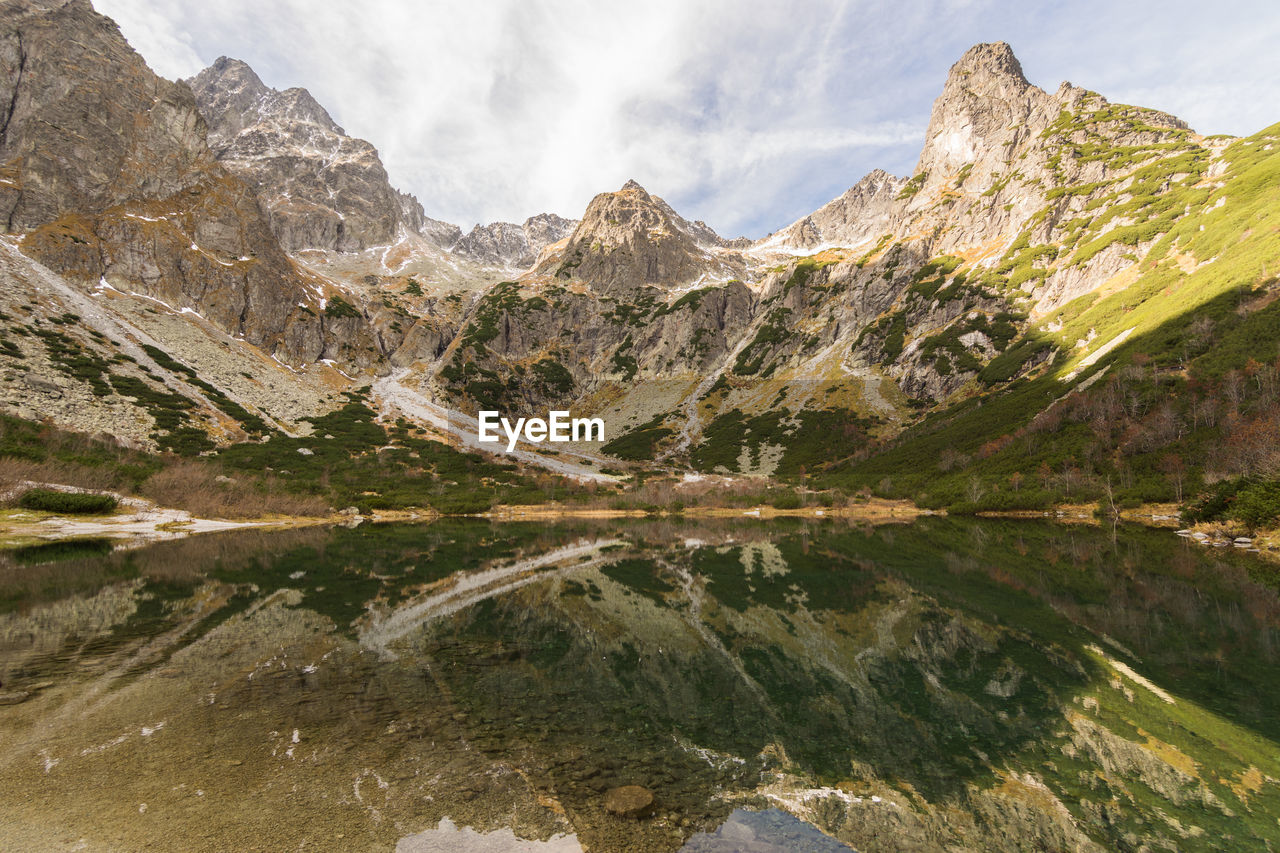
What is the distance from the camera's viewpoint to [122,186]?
137750 mm

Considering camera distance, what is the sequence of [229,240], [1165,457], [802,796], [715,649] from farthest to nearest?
[229,240]
[1165,457]
[715,649]
[802,796]

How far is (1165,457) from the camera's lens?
67.4 metres

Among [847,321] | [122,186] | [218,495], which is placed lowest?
[218,495]

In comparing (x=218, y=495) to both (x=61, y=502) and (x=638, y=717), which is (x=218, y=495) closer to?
(x=61, y=502)

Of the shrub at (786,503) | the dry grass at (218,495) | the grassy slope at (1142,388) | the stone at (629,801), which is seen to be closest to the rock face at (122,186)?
the dry grass at (218,495)

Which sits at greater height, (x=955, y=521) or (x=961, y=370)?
(x=961, y=370)

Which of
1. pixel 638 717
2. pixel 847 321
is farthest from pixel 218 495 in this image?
pixel 847 321

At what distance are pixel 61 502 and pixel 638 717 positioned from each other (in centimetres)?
6168

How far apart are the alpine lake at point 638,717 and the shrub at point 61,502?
31.4 m

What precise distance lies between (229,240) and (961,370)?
208m

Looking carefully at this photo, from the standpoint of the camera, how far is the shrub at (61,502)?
44688mm

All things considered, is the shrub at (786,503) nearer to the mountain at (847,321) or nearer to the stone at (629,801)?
the mountain at (847,321)

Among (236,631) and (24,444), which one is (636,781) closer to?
(236,631)

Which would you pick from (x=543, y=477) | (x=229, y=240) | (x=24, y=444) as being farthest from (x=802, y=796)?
(x=229, y=240)
